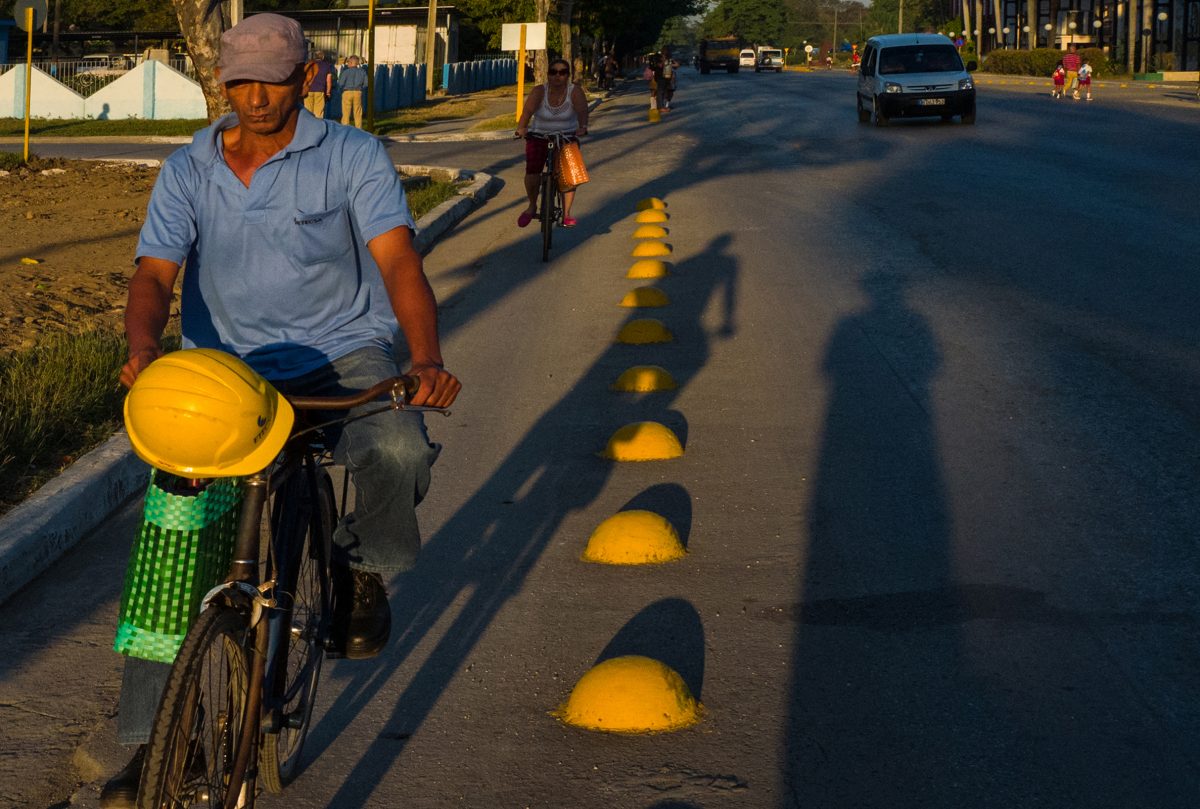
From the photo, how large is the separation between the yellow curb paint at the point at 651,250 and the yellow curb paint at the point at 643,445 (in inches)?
251

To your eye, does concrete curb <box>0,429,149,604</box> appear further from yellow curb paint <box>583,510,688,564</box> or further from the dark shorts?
the dark shorts

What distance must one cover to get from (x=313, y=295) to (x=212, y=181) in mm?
340

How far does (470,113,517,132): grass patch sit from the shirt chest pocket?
1093 inches

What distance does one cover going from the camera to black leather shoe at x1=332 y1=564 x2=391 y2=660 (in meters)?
3.85

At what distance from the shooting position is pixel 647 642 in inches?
186

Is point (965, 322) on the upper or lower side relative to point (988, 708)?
upper

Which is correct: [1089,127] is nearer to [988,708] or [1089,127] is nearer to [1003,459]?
[1003,459]

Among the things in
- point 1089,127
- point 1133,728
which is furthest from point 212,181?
point 1089,127

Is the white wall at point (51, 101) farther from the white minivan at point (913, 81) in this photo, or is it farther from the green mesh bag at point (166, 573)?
the green mesh bag at point (166, 573)

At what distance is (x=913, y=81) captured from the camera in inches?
1191

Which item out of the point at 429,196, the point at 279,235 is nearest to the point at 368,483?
the point at 279,235

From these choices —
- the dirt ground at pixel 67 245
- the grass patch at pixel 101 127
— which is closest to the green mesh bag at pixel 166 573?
the dirt ground at pixel 67 245

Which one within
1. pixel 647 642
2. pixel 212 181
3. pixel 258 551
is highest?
pixel 212 181

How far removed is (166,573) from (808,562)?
273cm
